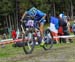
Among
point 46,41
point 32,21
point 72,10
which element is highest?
point 32,21

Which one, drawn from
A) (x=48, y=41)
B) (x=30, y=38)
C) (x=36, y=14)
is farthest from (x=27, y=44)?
(x=48, y=41)

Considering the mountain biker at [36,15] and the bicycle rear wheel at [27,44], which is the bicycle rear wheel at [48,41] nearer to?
the mountain biker at [36,15]

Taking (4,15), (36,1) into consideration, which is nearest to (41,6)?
(36,1)

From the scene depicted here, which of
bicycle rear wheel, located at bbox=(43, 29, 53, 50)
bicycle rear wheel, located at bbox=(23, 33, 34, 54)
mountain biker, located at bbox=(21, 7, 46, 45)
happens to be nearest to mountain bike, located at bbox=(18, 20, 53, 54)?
bicycle rear wheel, located at bbox=(23, 33, 34, 54)

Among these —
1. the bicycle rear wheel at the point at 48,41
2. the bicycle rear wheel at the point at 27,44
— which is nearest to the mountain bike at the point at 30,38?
the bicycle rear wheel at the point at 27,44

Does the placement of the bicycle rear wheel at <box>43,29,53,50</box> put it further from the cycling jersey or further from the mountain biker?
the cycling jersey

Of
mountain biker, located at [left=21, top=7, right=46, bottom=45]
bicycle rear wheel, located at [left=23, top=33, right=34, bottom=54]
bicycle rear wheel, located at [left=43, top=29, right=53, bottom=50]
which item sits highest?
mountain biker, located at [left=21, top=7, right=46, bottom=45]

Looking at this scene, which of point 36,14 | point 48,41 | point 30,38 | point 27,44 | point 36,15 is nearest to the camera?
point 27,44

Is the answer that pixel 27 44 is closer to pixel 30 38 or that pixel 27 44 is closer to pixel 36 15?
pixel 30 38

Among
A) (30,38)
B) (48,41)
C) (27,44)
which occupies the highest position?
(30,38)

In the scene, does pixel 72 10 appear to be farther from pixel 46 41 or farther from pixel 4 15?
pixel 46 41

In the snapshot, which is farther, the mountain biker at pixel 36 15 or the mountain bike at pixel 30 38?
the mountain biker at pixel 36 15

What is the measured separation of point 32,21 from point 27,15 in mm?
282

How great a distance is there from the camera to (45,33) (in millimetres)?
15516
